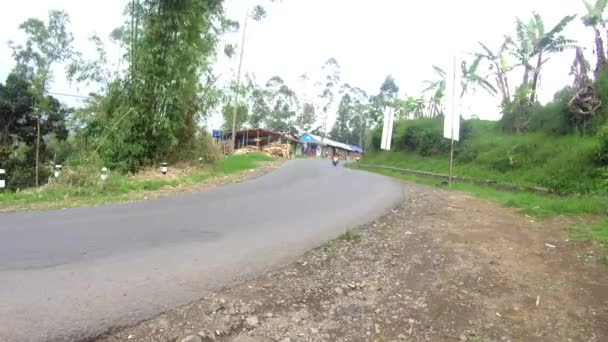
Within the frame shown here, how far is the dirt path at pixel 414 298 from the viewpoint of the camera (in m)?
3.51

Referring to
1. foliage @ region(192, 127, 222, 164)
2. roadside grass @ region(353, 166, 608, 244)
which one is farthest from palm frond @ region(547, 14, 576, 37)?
foliage @ region(192, 127, 222, 164)

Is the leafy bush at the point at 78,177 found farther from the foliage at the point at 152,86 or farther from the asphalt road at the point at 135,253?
the asphalt road at the point at 135,253

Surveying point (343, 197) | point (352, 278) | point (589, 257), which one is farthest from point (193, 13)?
point (589, 257)

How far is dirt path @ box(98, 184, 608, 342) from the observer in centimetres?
351

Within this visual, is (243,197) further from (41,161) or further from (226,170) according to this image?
(41,161)

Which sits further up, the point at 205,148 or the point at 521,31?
the point at 521,31

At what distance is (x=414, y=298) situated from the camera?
4.24 meters

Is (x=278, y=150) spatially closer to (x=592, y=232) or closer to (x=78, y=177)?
(x=78, y=177)

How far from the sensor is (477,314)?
12.6ft

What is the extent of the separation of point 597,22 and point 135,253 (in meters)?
19.1

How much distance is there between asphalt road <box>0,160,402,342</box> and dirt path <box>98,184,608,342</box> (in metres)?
0.36

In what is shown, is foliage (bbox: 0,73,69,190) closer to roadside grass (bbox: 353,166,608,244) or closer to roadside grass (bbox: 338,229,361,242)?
roadside grass (bbox: 338,229,361,242)

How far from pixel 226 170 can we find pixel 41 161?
15129 mm

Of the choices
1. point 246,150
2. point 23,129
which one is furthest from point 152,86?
point 246,150
